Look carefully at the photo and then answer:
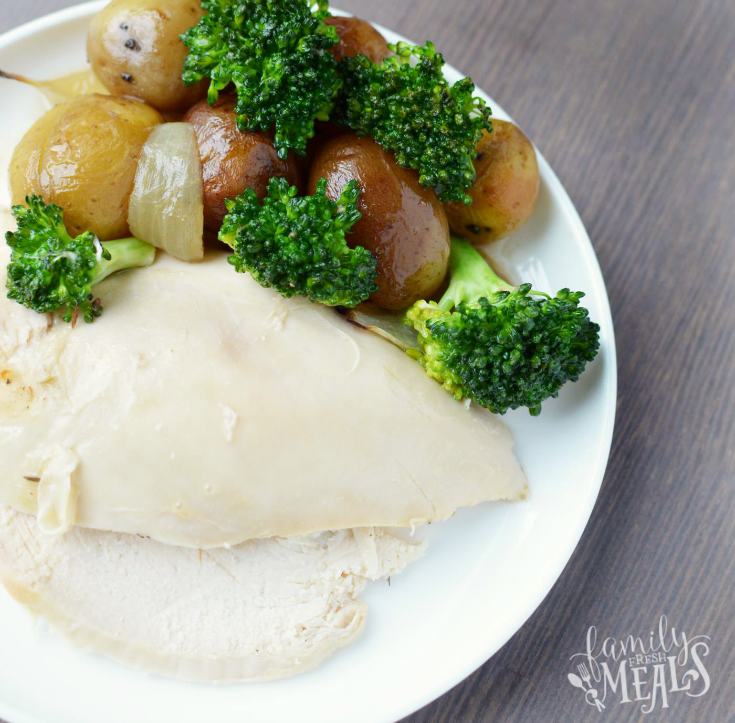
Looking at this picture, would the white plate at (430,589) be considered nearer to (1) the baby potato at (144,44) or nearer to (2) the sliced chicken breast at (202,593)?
(2) the sliced chicken breast at (202,593)

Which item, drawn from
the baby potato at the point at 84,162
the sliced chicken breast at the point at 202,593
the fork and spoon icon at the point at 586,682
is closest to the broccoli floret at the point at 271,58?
the baby potato at the point at 84,162

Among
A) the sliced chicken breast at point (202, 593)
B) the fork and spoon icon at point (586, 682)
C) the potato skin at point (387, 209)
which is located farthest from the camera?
the fork and spoon icon at point (586, 682)

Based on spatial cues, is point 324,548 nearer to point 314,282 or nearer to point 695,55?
point 314,282

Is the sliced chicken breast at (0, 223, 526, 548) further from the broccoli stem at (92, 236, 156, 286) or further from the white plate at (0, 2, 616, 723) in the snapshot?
the white plate at (0, 2, 616, 723)

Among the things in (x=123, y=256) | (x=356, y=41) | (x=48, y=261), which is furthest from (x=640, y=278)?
(x=48, y=261)

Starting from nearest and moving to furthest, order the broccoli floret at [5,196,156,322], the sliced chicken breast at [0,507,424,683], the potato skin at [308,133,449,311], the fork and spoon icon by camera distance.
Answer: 1. the broccoli floret at [5,196,156,322]
2. the potato skin at [308,133,449,311]
3. the sliced chicken breast at [0,507,424,683]
4. the fork and spoon icon

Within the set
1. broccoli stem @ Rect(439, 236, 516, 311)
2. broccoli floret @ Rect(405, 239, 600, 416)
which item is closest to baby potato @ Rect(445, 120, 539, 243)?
broccoli stem @ Rect(439, 236, 516, 311)
